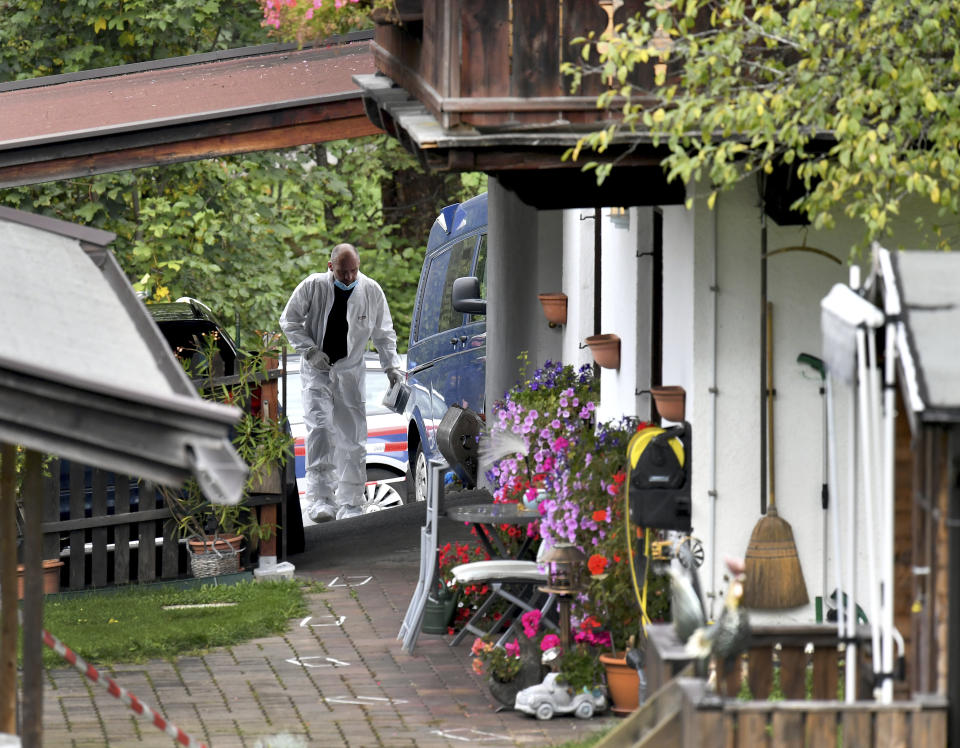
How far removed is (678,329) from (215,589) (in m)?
3.98

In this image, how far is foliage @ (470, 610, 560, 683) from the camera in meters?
7.96

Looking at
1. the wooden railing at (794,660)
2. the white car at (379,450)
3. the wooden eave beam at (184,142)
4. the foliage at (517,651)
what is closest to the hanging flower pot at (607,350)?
the foliage at (517,651)

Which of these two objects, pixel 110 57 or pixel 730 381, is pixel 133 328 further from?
pixel 110 57

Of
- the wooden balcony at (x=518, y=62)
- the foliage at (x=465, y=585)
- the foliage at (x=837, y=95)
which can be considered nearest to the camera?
the foliage at (x=837, y=95)

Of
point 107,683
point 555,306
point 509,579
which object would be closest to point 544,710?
point 509,579

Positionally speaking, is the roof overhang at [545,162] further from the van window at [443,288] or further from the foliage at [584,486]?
the van window at [443,288]

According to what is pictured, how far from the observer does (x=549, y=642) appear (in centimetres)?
805

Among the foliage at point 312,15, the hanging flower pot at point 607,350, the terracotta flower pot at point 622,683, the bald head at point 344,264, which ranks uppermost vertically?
the foliage at point 312,15

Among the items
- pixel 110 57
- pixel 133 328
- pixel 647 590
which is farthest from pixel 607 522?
pixel 110 57

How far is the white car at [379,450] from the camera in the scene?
52.0 ft

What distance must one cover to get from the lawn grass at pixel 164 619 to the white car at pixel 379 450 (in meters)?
4.46

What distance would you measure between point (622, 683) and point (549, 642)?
43 centimetres

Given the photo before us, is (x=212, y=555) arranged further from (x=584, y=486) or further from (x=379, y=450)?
(x=379, y=450)

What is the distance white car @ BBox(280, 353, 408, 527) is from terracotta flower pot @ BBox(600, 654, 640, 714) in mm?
7544
